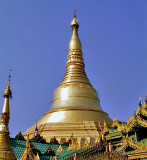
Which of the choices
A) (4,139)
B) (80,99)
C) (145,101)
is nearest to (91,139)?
(80,99)

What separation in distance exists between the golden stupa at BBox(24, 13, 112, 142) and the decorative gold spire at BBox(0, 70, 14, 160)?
14.4 feet

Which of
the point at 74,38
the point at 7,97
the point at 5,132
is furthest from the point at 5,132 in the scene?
the point at 74,38

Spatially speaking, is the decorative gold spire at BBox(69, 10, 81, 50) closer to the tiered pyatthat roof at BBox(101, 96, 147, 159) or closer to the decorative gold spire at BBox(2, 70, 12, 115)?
the decorative gold spire at BBox(2, 70, 12, 115)

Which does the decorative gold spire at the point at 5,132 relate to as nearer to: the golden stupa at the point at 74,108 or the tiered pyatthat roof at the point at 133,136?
the golden stupa at the point at 74,108

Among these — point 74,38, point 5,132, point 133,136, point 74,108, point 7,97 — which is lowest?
point 133,136

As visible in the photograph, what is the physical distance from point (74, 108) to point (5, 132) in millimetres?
8250

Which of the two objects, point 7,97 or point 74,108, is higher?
point 74,108

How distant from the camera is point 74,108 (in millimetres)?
21391

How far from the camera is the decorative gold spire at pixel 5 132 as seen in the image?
12.5m

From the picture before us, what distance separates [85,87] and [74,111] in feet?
10.6

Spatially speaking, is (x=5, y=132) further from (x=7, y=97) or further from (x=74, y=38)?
(x=74, y=38)

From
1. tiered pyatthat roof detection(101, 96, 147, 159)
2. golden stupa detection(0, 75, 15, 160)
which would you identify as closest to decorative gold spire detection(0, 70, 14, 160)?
golden stupa detection(0, 75, 15, 160)

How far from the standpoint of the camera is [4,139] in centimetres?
1352

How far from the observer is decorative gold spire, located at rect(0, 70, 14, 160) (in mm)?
12492
